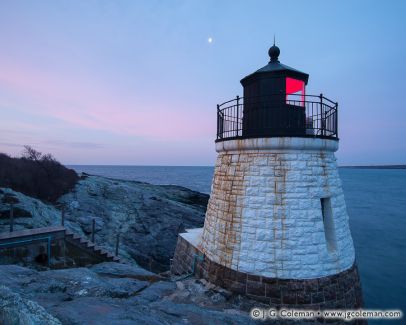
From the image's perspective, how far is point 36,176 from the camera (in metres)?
22.9

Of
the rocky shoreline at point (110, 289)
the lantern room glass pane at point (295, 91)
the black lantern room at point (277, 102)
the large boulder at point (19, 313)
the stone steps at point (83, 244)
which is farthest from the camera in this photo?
the stone steps at point (83, 244)

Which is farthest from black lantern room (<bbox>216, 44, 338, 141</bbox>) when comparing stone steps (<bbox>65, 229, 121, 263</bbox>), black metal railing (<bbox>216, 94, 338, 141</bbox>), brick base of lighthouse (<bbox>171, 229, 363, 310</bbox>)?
stone steps (<bbox>65, 229, 121, 263</bbox>)

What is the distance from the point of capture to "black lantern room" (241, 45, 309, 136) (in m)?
7.29

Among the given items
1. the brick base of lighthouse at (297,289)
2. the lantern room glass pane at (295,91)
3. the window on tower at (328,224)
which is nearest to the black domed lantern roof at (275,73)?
the lantern room glass pane at (295,91)

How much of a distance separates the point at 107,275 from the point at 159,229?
1304cm

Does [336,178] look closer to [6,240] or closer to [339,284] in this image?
[339,284]

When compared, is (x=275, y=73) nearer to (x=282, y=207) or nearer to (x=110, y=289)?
(x=282, y=207)

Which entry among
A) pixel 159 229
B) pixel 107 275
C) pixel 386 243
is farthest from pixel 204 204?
pixel 107 275

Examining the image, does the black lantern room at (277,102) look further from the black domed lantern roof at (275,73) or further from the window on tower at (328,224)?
the window on tower at (328,224)

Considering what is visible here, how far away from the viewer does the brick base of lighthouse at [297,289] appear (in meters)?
6.58

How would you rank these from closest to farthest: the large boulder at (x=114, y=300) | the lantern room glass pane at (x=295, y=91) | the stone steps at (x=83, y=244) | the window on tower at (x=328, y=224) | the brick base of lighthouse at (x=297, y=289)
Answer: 1. the large boulder at (x=114, y=300)
2. the brick base of lighthouse at (x=297, y=289)
3. the window on tower at (x=328, y=224)
4. the lantern room glass pane at (x=295, y=91)
5. the stone steps at (x=83, y=244)

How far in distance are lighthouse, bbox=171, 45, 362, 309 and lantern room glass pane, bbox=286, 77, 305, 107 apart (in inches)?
1.1

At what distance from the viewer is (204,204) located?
3403 centimetres

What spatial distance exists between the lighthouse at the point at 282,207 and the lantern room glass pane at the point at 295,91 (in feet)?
0.09
